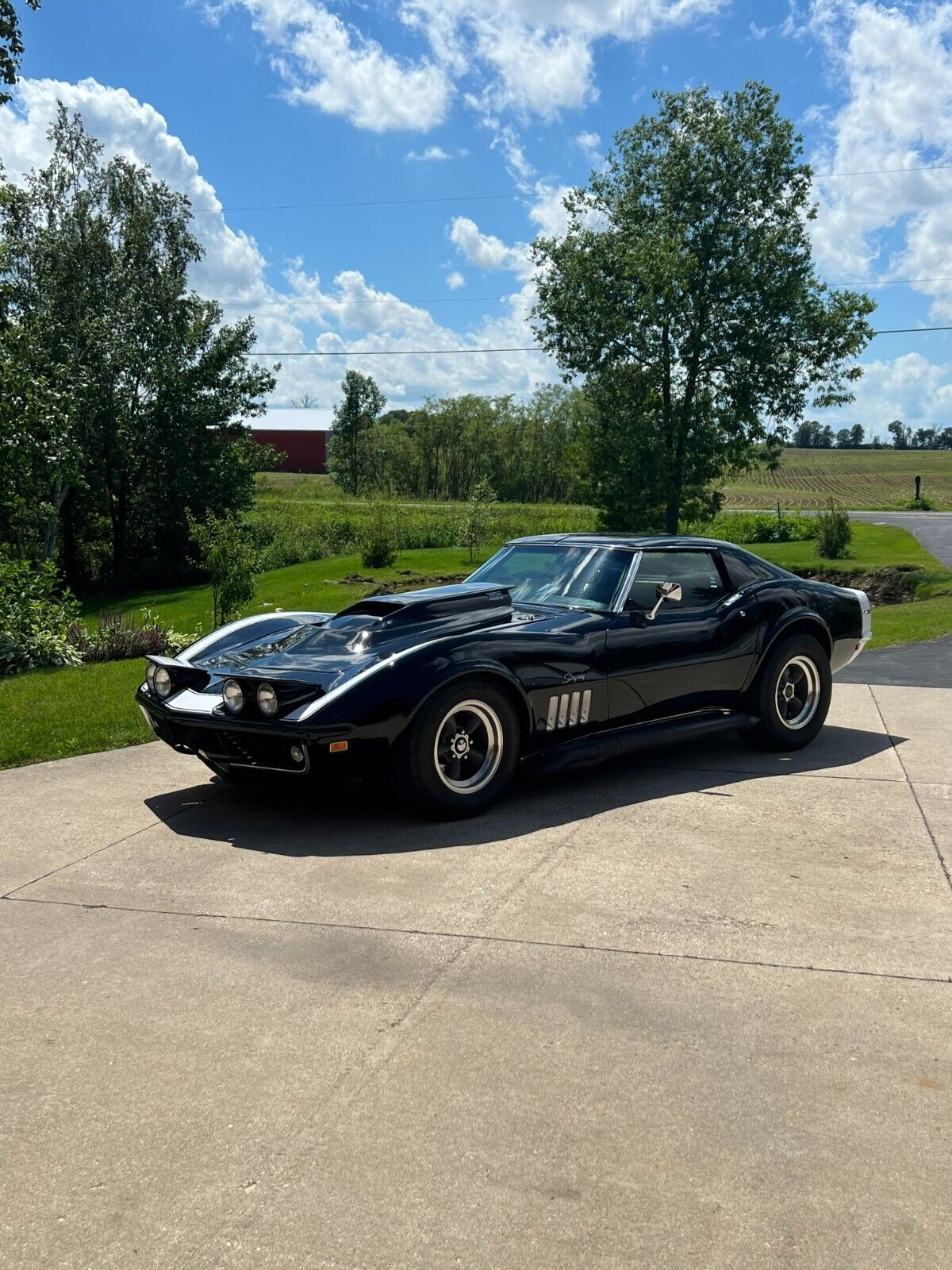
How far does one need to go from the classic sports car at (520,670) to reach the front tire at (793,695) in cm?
1

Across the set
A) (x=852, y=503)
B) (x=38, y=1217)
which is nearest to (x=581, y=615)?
(x=38, y=1217)

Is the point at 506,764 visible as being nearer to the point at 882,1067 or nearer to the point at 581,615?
the point at 581,615

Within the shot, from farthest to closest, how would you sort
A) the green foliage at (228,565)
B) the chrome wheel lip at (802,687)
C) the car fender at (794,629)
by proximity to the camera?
the green foliage at (228,565)
the chrome wheel lip at (802,687)
the car fender at (794,629)

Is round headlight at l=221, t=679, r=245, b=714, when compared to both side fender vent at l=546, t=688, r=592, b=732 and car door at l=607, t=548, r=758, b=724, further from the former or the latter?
car door at l=607, t=548, r=758, b=724

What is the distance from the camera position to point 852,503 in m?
67.3

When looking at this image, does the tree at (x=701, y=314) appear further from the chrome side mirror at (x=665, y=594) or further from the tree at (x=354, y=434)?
the tree at (x=354, y=434)

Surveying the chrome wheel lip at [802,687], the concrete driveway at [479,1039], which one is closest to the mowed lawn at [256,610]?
the concrete driveway at [479,1039]

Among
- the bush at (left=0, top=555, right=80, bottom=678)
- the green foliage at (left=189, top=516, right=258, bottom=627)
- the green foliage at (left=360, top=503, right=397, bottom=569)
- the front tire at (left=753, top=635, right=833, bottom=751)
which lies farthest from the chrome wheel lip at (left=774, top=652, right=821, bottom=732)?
the green foliage at (left=360, top=503, right=397, bottom=569)

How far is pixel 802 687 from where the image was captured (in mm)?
7523

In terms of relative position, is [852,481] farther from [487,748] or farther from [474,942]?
[474,942]

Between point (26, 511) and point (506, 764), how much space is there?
2422 cm

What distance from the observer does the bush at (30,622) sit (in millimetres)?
13117

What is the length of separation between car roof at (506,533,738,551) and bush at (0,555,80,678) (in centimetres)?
771

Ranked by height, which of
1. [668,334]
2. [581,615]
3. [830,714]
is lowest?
[830,714]
